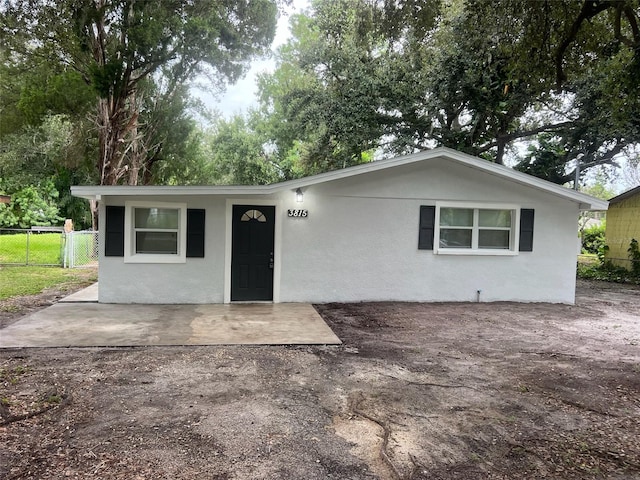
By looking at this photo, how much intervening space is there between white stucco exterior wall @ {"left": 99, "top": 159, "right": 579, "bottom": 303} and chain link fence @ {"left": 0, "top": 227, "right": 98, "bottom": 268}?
6.78m

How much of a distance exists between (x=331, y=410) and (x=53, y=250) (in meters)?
17.5

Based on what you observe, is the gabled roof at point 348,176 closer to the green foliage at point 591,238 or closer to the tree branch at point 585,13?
the tree branch at point 585,13

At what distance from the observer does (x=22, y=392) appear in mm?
3760

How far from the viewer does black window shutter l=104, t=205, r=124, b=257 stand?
7707 millimetres

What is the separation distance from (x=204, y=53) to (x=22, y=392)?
456 inches

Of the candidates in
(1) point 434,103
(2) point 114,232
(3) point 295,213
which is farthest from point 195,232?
(1) point 434,103

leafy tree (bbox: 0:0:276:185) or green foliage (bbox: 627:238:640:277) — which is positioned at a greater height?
leafy tree (bbox: 0:0:276:185)

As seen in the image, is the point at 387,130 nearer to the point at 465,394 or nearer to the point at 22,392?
the point at 465,394

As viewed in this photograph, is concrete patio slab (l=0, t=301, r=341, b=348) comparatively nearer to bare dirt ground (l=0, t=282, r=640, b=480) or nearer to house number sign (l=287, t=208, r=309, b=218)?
bare dirt ground (l=0, t=282, r=640, b=480)

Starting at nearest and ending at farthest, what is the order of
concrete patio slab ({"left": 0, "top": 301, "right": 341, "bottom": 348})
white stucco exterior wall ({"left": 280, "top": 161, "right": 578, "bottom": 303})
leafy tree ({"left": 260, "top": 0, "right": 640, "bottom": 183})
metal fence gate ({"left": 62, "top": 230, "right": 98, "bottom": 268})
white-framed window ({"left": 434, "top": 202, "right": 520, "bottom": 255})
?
concrete patio slab ({"left": 0, "top": 301, "right": 341, "bottom": 348}), white stucco exterior wall ({"left": 280, "top": 161, "right": 578, "bottom": 303}), white-framed window ({"left": 434, "top": 202, "right": 520, "bottom": 255}), leafy tree ({"left": 260, "top": 0, "right": 640, "bottom": 183}), metal fence gate ({"left": 62, "top": 230, "right": 98, "bottom": 268})

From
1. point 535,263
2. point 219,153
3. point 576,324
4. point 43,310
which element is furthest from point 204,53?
point 219,153

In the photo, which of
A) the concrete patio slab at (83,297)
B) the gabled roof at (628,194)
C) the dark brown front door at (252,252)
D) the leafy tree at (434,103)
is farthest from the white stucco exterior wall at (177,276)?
the gabled roof at (628,194)

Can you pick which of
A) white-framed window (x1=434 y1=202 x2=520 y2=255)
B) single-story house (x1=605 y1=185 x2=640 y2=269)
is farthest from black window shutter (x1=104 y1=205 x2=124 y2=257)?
single-story house (x1=605 y1=185 x2=640 y2=269)

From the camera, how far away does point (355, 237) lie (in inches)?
334
